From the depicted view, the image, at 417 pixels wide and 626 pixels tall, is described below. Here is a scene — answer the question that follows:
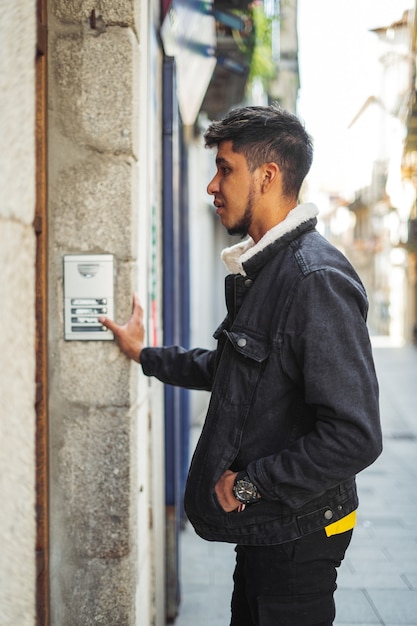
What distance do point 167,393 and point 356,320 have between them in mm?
2059

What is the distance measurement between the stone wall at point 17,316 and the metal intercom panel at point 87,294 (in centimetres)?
41

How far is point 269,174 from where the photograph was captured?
1.98 m

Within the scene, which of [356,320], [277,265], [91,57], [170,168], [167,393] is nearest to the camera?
[356,320]

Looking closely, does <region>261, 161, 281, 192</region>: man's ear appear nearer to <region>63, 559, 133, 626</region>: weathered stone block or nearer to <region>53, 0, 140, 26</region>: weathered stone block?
<region>53, 0, 140, 26</region>: weathered stone block

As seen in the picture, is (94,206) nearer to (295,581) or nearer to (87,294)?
(87,294)

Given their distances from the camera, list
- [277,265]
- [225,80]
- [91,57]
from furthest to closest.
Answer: [225,80] → [91,57] → [277,265]

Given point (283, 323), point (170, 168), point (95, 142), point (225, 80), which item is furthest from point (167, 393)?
point (225, 80)

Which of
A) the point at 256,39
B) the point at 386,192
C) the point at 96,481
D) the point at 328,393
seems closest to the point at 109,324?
the point at 96,481

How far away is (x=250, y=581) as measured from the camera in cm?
196

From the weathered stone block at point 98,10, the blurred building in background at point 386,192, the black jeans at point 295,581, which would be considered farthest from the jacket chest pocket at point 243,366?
the blurred building in background at point 386,192

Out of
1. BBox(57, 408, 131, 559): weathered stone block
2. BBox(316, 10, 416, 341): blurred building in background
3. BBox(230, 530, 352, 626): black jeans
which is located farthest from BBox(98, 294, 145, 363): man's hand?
BBox(316, 10, 416, 341): blurred building in background

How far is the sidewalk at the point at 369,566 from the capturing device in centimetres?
382

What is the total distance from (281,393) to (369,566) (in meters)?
3.17

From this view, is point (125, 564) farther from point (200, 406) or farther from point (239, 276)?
point (200, 406)
